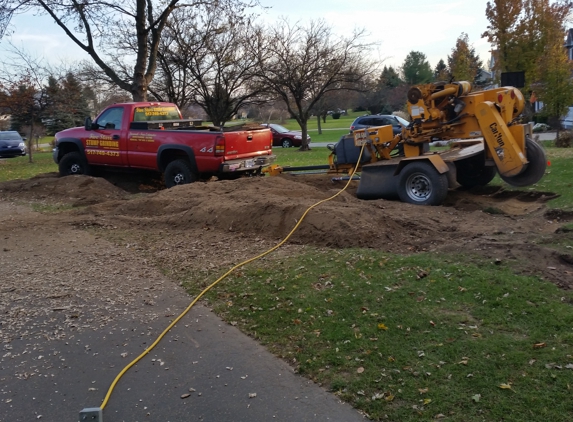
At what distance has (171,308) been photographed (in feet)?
19.8

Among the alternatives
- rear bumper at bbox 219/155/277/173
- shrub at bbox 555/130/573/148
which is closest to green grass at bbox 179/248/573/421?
rear bumper at bbox 219/155/277/173

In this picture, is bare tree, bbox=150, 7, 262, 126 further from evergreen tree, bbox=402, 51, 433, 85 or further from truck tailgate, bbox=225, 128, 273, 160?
evergreen tree, bbox=402, 51, 433, 85

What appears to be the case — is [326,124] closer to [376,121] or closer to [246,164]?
[376,121]

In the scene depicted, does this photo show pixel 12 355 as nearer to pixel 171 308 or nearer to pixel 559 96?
pixel 171 308

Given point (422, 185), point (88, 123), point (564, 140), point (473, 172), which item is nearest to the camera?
point (422, 185)

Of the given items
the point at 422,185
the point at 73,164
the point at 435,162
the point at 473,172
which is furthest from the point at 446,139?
the point at 73,164

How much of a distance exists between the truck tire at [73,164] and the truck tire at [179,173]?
117 inches

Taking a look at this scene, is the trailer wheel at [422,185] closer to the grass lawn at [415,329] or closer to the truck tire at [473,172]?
the truck tire at [473,172]

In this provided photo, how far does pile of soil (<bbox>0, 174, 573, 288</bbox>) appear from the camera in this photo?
7145mm

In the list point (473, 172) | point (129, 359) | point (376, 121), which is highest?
point (376, 121)

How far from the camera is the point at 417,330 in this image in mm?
5043

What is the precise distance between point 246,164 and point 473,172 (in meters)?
4.92

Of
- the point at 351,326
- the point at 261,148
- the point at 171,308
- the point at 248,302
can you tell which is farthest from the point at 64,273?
the point at 261,148

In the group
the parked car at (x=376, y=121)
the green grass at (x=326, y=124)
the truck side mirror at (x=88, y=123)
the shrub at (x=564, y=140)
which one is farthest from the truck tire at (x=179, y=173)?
the green grass at (x=326, y=124)
